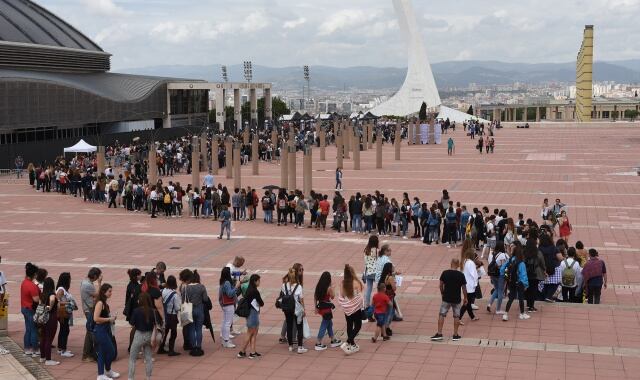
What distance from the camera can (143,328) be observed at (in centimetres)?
893

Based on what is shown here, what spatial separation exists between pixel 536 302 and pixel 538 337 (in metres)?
1.77

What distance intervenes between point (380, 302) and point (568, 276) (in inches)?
149

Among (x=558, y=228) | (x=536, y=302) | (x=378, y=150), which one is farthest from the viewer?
(x=378, y=150)

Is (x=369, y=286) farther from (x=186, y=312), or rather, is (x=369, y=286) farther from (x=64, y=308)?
(x=64, y=308)

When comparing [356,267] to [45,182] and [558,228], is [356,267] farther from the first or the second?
[45,182]

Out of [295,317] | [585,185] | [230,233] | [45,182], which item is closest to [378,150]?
[585,185]

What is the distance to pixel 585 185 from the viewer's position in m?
30.3

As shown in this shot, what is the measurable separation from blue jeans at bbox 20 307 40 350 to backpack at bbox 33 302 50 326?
0.34 m

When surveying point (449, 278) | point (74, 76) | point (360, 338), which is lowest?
point (360, 338)

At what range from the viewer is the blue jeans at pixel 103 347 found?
937cm

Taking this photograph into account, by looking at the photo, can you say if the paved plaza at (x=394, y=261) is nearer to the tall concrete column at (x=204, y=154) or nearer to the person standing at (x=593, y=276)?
the person standing at (x=593, y=276)

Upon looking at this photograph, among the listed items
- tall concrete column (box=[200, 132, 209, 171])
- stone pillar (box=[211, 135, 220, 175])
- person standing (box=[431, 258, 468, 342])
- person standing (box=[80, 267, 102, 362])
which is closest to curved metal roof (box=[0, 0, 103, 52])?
tall concrete column (box=[200, 132, 209, 171])

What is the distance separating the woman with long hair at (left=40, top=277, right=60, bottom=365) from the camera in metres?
9.98

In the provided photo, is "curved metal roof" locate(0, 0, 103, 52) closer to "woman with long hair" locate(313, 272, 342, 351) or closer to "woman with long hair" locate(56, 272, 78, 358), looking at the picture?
"woman with long hair" locate(56, 272, 78, 358)
